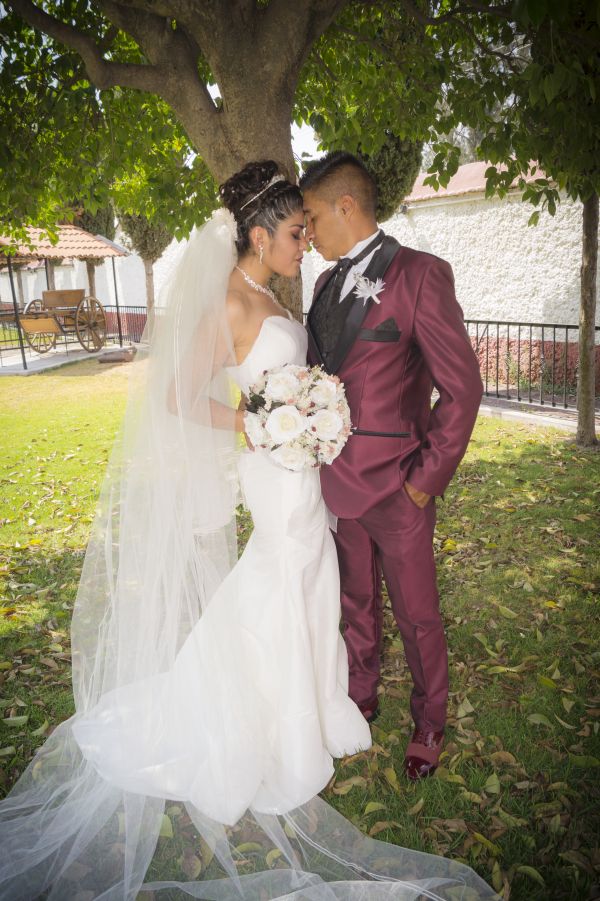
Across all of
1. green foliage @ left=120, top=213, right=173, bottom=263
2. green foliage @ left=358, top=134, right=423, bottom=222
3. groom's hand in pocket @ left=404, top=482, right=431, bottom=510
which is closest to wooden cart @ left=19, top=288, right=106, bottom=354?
green foliage @ left=120, top=213, right=173, bottom=263

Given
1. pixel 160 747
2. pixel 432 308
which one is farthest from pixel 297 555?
pixel 432 308

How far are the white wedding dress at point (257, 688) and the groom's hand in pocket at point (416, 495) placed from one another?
45 cm

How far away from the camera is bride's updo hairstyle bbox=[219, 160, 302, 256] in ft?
9.54

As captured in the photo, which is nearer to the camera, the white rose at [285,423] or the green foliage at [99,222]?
the white rose at [285,423]

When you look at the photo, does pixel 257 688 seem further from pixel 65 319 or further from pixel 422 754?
pixel 65 319

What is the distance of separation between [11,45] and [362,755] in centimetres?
577

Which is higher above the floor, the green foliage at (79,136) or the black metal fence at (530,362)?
the green foliage at (79,136)

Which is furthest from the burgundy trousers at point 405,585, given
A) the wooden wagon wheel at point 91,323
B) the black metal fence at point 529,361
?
the wooden wagon wheel at point 91,323

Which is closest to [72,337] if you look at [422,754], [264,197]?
[264,197]

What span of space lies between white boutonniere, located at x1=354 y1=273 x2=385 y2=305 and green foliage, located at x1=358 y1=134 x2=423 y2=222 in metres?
10.3

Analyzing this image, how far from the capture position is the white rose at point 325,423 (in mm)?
2574

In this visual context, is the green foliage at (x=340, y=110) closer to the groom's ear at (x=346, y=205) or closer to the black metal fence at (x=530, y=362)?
the groom's ear at (x=346, y=205)

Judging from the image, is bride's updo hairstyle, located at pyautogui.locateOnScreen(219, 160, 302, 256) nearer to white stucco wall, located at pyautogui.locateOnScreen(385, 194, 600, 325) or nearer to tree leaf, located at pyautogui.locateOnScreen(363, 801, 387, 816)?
tree leaf, located at pyautogui.locateOnScreen(363, 801, 387, 816)

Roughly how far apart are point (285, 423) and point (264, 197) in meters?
1.11
